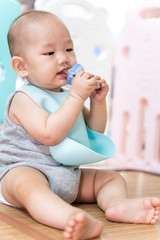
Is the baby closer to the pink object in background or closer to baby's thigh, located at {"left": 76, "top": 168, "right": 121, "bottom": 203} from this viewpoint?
baby's thigh, located at {"left": 76, "top": 168, "right": 121, "bottom": 203}

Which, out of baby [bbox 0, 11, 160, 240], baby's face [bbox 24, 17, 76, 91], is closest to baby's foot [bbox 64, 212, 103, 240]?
baby [bbox 0, 11, 160, 240]

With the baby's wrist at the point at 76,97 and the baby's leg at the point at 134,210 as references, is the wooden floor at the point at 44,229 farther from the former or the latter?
the baby's wrist at the point at 76,97

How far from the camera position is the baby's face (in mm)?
896

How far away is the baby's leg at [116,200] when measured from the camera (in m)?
0.79

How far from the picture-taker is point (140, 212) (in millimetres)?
798

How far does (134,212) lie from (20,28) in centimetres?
51

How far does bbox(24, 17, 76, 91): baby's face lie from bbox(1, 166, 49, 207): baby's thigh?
23 cm

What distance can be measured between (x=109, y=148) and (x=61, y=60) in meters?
0.26

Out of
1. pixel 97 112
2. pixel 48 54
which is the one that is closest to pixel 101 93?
pixel 97 112

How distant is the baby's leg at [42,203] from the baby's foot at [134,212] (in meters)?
0.11

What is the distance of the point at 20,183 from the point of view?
792 mm

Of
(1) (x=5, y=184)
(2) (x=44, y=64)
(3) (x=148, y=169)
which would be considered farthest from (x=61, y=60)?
(3) (x=148, y=169)

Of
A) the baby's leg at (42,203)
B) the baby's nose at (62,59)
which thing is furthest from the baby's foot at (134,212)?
the baby's nose at (62,59)

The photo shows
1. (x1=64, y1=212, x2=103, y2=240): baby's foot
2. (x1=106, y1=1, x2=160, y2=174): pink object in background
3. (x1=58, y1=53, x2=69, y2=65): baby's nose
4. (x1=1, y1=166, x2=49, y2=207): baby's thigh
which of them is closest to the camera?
(x1=64, y1=212, x2=103, y2=240): baby's foot
